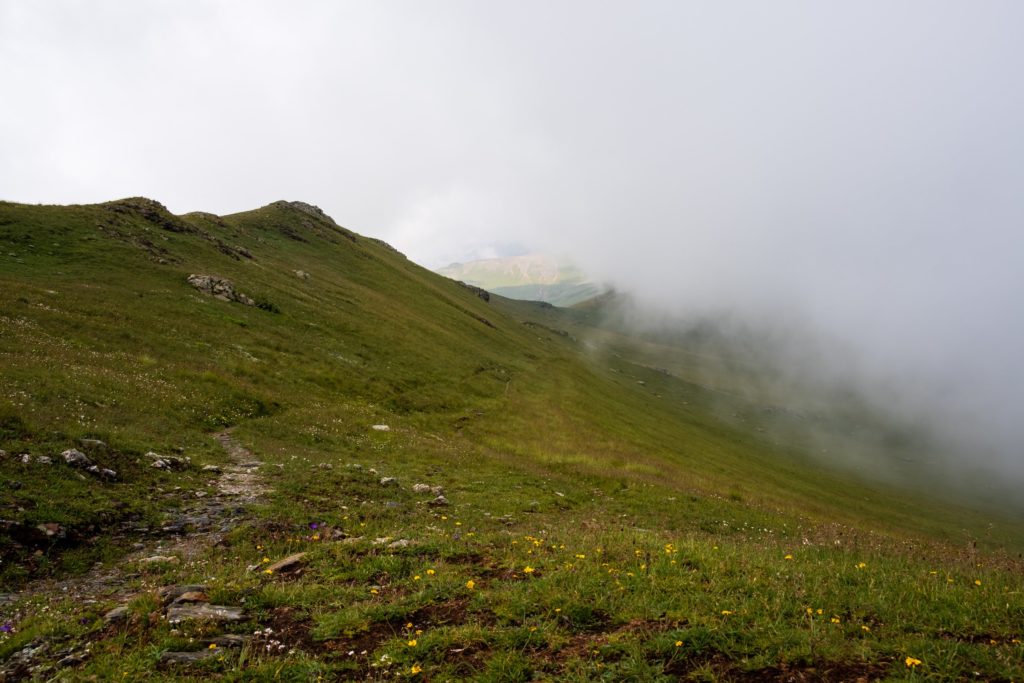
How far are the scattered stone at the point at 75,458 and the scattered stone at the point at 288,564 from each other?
10109 millimetres

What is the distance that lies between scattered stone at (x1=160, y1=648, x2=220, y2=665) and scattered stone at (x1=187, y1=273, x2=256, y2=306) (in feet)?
154

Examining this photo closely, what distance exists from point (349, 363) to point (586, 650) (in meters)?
41.3

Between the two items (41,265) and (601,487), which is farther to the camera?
(41,265)

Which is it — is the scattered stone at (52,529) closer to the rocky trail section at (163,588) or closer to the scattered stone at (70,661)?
the rocky trail section at (163,588)

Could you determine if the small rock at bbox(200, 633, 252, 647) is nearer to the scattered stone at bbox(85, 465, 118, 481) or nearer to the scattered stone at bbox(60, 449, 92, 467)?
the scattered stone at bbox(85, 465, 118, 481)

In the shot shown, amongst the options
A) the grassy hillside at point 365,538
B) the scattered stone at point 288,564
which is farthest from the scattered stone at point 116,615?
the scattered stone at point 288,564

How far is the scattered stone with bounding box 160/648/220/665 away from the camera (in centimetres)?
768

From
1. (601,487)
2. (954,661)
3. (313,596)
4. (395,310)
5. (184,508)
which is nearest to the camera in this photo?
(954,661)

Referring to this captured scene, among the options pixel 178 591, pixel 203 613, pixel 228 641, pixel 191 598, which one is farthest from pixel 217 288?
pixel 228 641

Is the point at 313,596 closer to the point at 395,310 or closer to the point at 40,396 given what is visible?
the point at 40,396

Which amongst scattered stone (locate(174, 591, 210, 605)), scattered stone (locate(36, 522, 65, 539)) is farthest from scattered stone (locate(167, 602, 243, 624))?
scattered stone (locate(36, 522, 65, 539))

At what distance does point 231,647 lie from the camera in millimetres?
8109

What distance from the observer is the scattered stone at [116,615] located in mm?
9109

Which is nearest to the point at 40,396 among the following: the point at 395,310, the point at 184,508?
the point at 184,508
